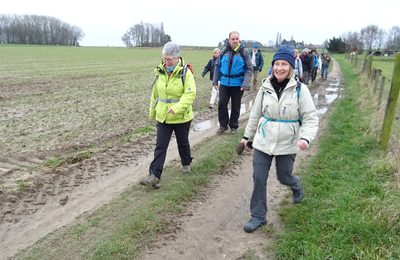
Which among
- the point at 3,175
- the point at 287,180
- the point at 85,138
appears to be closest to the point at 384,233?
the point at 287,180

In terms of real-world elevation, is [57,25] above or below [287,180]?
above

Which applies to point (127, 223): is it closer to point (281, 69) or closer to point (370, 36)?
point (281, 69)

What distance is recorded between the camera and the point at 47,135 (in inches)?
314

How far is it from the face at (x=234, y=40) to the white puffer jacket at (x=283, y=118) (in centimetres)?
382

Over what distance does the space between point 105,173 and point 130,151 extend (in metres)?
1.18

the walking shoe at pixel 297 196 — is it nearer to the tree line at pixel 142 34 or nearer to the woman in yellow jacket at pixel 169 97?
the woman in yellow jacket at pixel 169 97

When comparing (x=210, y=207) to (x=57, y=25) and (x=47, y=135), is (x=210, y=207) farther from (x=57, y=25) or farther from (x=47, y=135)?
(x=57, y=25)

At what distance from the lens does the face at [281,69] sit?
387 centimetres

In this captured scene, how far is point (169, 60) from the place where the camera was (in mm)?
5043

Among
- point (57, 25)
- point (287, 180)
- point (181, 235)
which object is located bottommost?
point (181, 235)

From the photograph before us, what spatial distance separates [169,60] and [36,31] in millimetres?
117796

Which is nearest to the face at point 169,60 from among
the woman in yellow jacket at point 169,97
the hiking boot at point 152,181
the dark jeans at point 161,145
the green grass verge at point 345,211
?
the woman in yellow jacket at point 169,97

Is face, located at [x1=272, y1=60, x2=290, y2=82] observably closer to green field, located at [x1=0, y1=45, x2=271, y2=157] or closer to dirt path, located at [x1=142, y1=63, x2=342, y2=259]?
dirt path, located at [x1=142, y1=63, x2=342, y2=259]

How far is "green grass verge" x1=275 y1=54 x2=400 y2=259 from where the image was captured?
371 cm
